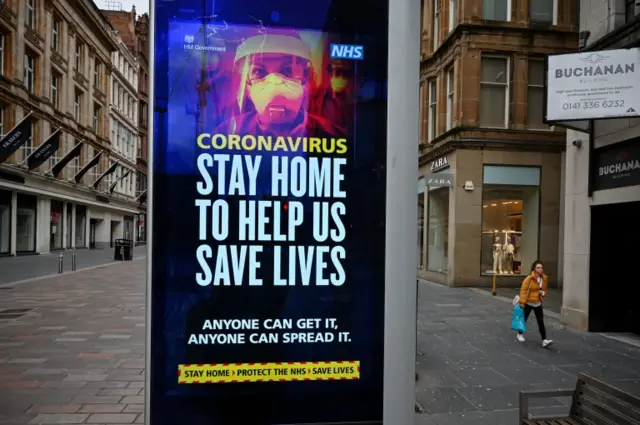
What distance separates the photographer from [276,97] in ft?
7.70

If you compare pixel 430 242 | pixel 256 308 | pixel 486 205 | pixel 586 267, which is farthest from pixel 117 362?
pixel 430 242

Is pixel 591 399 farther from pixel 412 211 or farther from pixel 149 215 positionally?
pixel 149 215

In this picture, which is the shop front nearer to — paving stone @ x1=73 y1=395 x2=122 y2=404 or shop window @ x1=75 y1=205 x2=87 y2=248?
paving stone @ x1=73 y1=395 x2=122 y2=404

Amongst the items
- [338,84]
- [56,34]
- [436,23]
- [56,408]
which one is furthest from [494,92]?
[56,34]

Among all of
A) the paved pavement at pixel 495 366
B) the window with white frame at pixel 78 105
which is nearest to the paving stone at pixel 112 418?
the paved pavement at pixel 495 366

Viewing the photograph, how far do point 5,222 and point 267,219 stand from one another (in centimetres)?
3363

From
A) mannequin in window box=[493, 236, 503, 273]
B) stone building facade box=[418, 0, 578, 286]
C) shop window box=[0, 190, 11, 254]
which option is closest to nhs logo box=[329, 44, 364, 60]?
stone building facade box=[418, 0, 578, 286]

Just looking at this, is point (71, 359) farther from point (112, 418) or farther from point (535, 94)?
point (535, 94)

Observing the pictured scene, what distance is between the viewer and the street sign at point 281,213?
2.25 meters

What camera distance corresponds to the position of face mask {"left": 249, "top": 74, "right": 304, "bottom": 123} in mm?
2330

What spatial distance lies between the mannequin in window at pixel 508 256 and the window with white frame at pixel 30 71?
3137 centimetres

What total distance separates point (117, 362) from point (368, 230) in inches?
231

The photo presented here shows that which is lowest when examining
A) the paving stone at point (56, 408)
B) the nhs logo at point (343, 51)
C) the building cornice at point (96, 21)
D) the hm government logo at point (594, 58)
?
the paving stone at point (56, 408)

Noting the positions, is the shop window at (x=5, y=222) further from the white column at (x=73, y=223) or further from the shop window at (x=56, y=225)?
the white column at (x=73, y=223)
